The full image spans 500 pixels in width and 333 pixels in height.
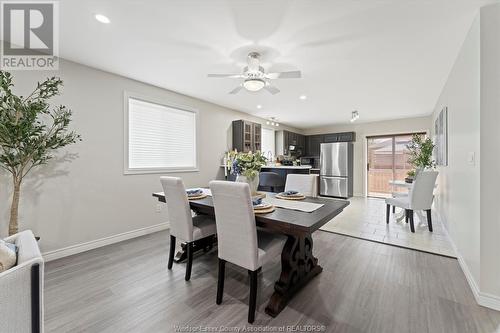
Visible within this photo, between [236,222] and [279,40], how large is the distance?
1.88m

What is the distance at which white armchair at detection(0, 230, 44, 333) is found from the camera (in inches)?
31.9

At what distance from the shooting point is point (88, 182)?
2.77 metres

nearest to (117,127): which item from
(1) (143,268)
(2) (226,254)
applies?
(1) (143,268)

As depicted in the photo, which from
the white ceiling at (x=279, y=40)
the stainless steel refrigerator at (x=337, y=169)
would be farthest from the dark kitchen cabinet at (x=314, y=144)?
the white ceiling at (x=279, y=40)

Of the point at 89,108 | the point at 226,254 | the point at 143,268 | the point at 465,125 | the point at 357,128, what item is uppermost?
the point at 357,128

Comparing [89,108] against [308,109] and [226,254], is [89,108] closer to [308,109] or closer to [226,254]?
[226,254]

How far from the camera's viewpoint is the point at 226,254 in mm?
1696

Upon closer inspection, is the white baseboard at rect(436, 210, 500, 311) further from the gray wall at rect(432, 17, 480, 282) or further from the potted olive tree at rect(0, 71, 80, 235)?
the potted olive tree at rect(0, 71, 80, 235)

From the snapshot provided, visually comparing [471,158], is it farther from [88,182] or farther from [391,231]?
[88,182]

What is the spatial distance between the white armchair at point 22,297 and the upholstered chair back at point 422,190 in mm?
4136

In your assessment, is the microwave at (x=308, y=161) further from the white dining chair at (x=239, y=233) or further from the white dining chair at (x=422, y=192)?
the white dining chair at (x=239, y=233)

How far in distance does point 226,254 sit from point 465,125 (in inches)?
105

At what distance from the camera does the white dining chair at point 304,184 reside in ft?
8.79

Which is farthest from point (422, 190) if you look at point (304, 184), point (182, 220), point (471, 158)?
point (182, 220)
